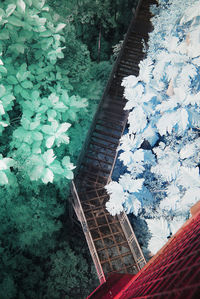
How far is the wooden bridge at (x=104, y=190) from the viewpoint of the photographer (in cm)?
609

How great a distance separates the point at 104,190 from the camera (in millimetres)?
7336

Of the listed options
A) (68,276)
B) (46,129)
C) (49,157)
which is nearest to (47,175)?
(49,157)

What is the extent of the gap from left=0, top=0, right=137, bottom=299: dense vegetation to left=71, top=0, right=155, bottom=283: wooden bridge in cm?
56

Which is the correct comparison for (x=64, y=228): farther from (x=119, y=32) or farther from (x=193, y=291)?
(x=119, y=32)

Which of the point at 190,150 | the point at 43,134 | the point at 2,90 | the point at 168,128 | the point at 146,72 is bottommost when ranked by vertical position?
the point at 190,150

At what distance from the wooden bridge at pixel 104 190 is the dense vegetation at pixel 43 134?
1.83 ft

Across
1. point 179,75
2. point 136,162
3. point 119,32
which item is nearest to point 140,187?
point 136,162

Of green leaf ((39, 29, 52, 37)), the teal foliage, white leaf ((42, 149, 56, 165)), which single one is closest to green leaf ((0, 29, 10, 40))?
green leaf ((39, 29, 52, 37))

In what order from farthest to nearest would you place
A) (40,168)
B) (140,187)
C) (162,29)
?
(162,29), (140,187), (40,168)

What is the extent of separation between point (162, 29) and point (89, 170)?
572cm

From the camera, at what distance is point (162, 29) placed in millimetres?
7461

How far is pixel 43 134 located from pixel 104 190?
3767 mm

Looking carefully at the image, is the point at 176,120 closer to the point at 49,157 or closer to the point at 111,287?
the point at 49,157

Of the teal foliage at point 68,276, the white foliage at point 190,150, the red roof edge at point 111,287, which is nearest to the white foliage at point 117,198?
the red roof edge at point 111,287
